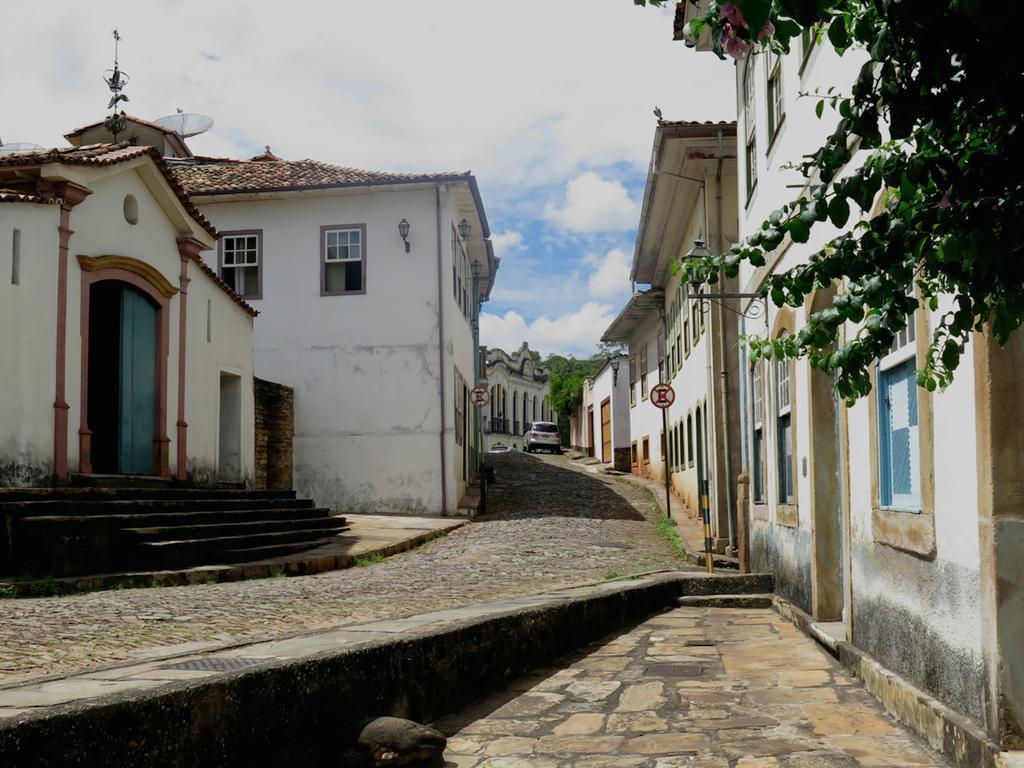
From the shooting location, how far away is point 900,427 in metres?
5.93

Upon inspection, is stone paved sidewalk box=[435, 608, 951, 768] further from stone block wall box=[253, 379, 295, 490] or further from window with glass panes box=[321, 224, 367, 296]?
window with glass panes box=[321, 224, 367, 296]

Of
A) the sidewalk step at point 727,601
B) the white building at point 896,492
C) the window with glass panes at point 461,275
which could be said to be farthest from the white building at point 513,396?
the white building at point 896,492

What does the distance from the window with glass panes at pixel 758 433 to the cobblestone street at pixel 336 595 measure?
1791mm

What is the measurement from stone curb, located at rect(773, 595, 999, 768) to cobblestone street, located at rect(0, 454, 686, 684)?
3.27 metres

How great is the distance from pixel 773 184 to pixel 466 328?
1607 cm

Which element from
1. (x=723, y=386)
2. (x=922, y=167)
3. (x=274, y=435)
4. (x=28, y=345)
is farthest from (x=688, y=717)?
(x=274, y=435)


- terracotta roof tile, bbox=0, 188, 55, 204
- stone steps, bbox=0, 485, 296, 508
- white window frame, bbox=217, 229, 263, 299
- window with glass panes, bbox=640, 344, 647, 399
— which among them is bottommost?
stone steps, bbox=0, 485, 296, 508

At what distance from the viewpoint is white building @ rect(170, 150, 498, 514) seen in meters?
21.2

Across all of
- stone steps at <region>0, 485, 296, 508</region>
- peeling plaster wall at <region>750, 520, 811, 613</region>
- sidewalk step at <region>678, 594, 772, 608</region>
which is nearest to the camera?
peeling plaster wall at <region>750, 520, 811, 613</region>

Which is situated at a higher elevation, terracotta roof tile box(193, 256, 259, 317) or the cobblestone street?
terracotta roof tile box(193, 256, 259, 317)

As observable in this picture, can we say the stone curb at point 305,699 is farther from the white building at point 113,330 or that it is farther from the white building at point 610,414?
the white building at point 610,414

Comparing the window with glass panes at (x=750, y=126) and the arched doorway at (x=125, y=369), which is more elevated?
the window with glass panes at (x=750, y=126)

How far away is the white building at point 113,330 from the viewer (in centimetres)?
1189

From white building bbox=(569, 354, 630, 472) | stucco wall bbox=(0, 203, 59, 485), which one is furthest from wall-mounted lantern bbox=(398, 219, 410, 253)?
white building bbox=(569, 354, 630, 472)
